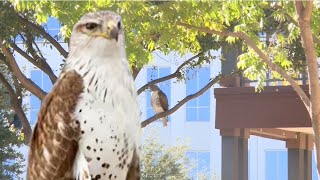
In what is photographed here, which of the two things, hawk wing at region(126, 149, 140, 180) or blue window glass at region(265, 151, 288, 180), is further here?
blue window glass at region(265, 151, 288, 180)

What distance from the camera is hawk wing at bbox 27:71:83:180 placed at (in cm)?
287

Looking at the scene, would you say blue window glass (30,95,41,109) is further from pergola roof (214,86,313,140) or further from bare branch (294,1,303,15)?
bare branch (294,1,303,15)

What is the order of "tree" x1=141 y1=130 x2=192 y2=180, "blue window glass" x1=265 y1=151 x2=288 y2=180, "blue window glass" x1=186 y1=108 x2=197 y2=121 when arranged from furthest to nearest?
"blue window glass" x1=265 y1=151 x2=288 y2=180 < "blue window glass" x1=186 y1=108 x2=197 y2=121 < "tree" x1=141 y1=130 x2=192 y2=180

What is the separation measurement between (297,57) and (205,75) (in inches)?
949

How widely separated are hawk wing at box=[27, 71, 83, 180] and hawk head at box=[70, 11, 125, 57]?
0.33 feet

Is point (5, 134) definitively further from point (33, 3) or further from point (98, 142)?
point (98, 142)

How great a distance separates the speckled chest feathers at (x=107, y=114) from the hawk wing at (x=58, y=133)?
0.12 ft

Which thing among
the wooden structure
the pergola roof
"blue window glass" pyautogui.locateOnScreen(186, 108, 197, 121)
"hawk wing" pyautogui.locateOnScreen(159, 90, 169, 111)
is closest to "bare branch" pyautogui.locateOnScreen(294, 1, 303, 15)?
the wooden structure

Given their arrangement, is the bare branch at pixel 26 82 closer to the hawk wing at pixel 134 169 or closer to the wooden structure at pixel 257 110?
the wooden structure at pixel 257 110

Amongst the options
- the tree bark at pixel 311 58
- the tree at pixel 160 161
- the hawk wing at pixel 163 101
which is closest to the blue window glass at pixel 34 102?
the tree at pixel 160 161

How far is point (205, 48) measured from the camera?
508 inches


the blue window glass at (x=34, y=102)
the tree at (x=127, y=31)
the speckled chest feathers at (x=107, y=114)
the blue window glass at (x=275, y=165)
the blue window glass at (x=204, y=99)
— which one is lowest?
the speckled chest feathers at (x=107, y=114)

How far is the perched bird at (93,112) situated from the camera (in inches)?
111

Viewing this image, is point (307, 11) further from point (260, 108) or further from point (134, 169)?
point (134, 169)
